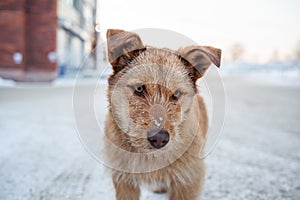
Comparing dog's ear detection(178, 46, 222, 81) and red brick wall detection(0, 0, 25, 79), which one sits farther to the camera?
red brick wall detection(0, 0, 25, 79)

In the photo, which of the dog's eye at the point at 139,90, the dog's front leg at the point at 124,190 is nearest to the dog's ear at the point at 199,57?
the dog's eye at the point at 139,90

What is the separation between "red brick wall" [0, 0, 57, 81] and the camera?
1670 cm

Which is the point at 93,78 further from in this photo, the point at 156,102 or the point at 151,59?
the point at 156,102

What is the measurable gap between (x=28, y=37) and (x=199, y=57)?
18417 millimetres

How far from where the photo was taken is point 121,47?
1.95 meters

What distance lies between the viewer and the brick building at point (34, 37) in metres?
16.7

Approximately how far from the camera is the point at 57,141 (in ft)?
13.7

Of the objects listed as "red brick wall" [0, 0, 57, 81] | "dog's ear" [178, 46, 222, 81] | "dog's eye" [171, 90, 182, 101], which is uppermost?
"dog's ear" [178, 46, 222, 81]

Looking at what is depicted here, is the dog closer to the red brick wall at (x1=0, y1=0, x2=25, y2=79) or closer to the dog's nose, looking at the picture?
the dog's nose

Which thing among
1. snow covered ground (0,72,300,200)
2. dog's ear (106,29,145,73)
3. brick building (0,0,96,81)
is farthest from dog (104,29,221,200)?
brick building (0,0,96,81)

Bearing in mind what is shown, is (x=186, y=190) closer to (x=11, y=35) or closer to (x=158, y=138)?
(x=158, y=138)

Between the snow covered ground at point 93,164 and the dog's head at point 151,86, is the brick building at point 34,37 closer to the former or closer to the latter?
the snow covered ground at point 93,164

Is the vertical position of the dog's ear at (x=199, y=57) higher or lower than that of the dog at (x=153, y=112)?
higher

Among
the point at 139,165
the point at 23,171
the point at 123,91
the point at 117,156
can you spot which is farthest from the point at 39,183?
the point at 123,91
